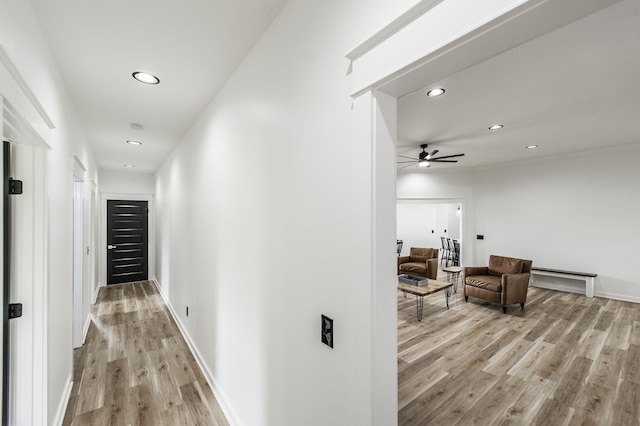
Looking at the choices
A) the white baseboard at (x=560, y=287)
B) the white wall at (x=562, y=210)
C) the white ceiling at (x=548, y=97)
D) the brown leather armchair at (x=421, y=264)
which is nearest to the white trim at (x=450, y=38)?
the white ceiling at (x=548, y=97)

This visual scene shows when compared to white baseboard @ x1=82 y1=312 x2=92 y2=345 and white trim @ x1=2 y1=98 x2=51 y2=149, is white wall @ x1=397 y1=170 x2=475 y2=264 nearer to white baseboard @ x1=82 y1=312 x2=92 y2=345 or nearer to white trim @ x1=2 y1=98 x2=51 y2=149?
white baseboard @ x1=82 y1=312 x2=92 y2=345

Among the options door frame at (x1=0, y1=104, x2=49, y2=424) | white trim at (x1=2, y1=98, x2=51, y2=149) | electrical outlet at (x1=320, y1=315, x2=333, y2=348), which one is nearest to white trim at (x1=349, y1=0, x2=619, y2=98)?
electrical outlet at (x1=320, y1=315, x2=333, y2=348)

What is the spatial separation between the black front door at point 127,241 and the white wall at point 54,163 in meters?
4.07

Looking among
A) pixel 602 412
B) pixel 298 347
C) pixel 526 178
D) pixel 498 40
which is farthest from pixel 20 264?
pixel 526 178

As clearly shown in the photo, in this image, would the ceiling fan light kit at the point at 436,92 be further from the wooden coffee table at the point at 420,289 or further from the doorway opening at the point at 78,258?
the doorway opening at the point at 78,258

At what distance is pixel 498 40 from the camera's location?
696 mm

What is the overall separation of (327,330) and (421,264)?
5.98 meters

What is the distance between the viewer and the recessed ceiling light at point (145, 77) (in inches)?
86.8

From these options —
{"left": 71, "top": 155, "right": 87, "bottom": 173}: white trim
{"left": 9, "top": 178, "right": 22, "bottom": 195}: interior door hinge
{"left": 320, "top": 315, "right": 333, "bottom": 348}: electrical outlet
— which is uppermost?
{"left": 71, "top": 155, "right": 87, "bottom": 173}: white trim

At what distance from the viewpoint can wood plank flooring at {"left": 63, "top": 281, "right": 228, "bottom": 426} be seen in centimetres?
218

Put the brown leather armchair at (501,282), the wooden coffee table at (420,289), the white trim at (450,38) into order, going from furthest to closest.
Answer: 1. the brown leather armchair at (501,282)
2. the wooden coffee table at (420,289)
3. the white trim at (450,38)

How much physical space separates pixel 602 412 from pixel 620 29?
2864mm

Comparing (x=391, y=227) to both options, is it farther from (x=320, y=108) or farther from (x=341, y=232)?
(x=320, y=108)

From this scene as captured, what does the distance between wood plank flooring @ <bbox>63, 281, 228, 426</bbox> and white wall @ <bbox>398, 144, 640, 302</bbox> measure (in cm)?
624
